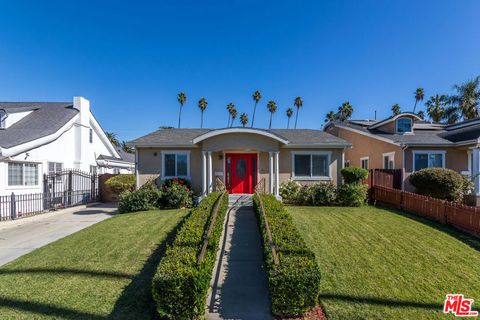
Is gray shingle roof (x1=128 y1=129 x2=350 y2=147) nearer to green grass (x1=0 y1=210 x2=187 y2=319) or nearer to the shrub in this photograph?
the shrub

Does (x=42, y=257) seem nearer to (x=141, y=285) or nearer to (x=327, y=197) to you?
(x=141, y=285)

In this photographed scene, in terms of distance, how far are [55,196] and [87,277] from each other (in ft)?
37.4

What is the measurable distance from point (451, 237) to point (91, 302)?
9983 millimetres

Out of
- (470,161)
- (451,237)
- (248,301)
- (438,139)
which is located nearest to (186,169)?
(248,301)

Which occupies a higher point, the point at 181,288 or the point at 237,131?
the point at 237,131

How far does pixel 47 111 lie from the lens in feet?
57.6

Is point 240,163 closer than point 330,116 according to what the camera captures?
Yes

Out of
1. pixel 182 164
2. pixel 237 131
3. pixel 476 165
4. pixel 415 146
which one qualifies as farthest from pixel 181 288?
pixel 476 165

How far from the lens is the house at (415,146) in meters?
15.3

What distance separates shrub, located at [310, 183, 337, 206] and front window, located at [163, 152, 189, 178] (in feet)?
23.7

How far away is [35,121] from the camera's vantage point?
1612 centimetres

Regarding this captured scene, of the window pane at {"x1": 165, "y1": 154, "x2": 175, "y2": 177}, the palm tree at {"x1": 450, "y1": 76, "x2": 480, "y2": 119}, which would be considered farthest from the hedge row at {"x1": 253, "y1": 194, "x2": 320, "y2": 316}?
the palm tree at {"x1": 450, "y1": 76, "x2": 480, "y2": 119}

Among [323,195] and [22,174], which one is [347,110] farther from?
Result: [22,174]

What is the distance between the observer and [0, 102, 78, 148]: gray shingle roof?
1317 cm
